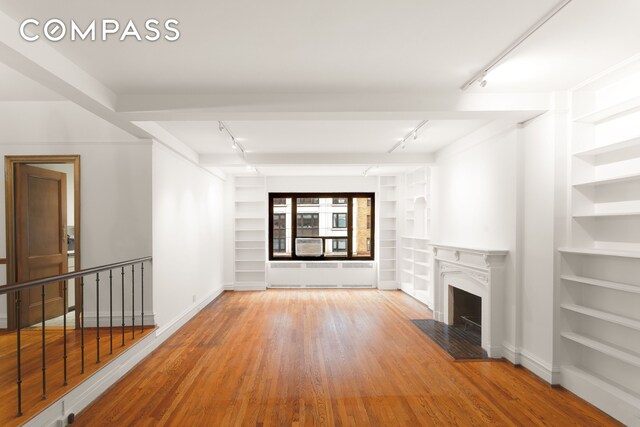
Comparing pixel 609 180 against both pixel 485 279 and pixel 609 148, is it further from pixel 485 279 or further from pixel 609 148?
pixel 485 279

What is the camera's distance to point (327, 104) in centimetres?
328

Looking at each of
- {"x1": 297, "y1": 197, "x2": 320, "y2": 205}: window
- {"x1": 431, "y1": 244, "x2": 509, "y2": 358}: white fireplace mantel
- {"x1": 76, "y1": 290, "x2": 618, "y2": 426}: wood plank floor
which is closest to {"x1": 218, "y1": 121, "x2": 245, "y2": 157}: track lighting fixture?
{"x1": 76, "y1": 290, "x2": 618, "y2": 426}: wood plank floor

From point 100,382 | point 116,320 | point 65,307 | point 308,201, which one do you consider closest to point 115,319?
point 116,320

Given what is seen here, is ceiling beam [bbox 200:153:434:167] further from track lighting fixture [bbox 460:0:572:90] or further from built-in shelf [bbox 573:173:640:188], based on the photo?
built-in shelf [bbox 573:173:640:188]

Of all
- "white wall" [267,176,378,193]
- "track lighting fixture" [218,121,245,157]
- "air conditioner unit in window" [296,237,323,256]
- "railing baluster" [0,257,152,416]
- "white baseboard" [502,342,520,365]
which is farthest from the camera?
"air conditioner unit in window" [296,237,323,256]

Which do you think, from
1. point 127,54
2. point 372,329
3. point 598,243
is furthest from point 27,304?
point 598,243

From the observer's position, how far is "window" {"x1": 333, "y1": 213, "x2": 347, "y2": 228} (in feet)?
28.9

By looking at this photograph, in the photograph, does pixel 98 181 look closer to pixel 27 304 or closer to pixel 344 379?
pixel 27 304

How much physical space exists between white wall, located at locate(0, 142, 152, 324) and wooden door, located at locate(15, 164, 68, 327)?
0.23 metres

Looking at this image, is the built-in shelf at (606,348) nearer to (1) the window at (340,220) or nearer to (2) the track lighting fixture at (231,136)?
(2) the track lighting fixture at (231,136)

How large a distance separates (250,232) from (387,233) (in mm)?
3314

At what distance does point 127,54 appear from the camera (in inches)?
99.7

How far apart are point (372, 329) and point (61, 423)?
3.65 meters

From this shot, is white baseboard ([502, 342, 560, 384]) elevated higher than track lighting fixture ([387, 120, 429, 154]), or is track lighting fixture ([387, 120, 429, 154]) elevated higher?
track lighting fixture ([387, 120, 429, 154])
